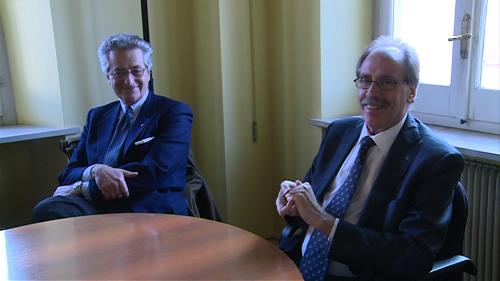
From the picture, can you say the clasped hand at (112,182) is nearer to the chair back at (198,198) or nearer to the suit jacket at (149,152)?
the suit jacket at (149,152)

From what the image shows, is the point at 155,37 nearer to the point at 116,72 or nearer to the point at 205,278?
the point at 116,72

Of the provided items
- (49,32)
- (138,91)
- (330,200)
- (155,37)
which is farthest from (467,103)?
(49,32)

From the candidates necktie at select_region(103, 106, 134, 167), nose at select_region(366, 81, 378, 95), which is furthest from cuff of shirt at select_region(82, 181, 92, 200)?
nose at select_region(366, 81, 378, 95)

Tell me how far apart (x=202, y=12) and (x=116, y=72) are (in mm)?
834

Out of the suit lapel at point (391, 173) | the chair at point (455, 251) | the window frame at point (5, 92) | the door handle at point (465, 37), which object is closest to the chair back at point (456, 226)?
the chair at point (455, 251)

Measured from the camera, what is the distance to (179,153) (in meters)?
2.16

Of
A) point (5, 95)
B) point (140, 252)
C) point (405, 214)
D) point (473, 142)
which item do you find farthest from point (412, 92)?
point (5, 95)

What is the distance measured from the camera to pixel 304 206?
4.85 ft

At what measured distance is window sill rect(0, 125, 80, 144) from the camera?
2533mm

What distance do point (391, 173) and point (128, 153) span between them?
1131 millimetres

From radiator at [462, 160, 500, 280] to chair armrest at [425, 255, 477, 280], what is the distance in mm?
554

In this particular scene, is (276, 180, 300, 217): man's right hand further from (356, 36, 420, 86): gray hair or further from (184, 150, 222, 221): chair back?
(184, 150, 222, 221): chair back

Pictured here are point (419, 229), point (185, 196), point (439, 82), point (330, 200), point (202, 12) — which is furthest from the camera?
point (202, 12)

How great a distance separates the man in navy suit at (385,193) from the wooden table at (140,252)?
187mm
